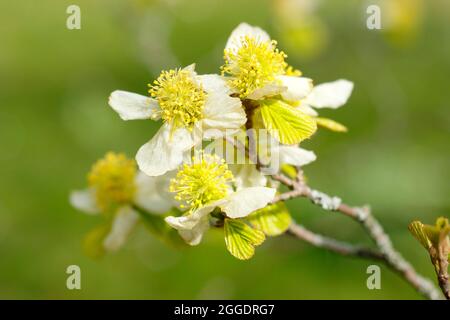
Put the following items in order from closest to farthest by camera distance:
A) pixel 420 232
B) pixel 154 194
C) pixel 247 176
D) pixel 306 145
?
1. pixel 420 232
2. pixel 247 176
3. pixel 154 194
4. pixel 306 145

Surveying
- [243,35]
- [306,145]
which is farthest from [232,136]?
[306,145]

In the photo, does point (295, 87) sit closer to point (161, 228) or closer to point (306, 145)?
point (161, 228)

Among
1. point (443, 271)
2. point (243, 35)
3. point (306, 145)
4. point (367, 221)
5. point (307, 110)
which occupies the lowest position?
point (443, 271)

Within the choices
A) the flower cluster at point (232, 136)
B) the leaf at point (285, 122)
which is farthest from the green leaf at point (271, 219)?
the leaf at point (285, 122)

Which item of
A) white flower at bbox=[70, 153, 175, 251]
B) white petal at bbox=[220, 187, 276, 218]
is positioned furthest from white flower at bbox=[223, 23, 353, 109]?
white flower at bbox=[70, 153, 175, 251]

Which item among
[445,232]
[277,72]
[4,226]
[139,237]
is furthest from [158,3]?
[445,232]

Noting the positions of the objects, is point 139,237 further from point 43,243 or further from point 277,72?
point 277,72

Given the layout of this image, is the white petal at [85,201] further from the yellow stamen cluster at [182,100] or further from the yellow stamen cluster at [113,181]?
the yellow stamen cluster at [182,100]
